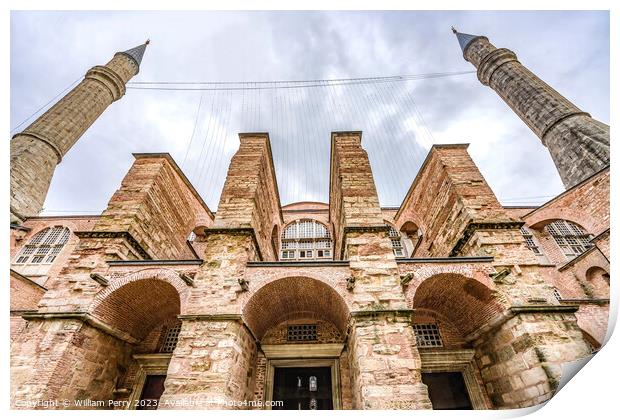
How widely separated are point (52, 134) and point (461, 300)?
25329 millimetres

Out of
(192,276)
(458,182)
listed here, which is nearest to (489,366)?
(458,182)

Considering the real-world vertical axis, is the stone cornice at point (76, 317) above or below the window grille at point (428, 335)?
below

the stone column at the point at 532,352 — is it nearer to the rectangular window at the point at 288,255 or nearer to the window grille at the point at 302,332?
the window grille at the point at 302,332

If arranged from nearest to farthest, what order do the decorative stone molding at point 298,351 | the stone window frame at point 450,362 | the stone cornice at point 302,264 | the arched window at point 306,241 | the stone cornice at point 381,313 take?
the stone cornice at point 381,313 < the stone cornice at point 302,264 < the stone window frame at point 450,362 < the decorative stone molding at point 298,351 < the arched window at point 306,241

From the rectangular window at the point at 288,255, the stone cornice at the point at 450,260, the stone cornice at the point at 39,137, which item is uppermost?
the stone cornice at the point at 39,137

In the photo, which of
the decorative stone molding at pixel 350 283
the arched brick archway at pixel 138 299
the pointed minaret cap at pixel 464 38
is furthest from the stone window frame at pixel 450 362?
the pointed minaret cap at pixel 464 38

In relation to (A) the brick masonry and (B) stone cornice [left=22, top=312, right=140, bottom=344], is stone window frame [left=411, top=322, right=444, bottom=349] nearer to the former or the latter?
(A) the brick masonry

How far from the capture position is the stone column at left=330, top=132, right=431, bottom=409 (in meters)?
5.14

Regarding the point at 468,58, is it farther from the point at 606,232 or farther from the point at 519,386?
the point at 519,386

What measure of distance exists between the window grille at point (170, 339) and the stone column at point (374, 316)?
5.74 meters

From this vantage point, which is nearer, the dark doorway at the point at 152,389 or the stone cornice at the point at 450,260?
the stone cornice at the point at 450,260

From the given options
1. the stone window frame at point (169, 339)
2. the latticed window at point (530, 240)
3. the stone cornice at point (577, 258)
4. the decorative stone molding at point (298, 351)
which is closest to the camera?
the decorative stone molding at point (298, 351)

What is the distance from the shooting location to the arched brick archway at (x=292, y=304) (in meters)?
6.83

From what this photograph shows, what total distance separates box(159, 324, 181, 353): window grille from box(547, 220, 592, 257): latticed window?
20986 mm
